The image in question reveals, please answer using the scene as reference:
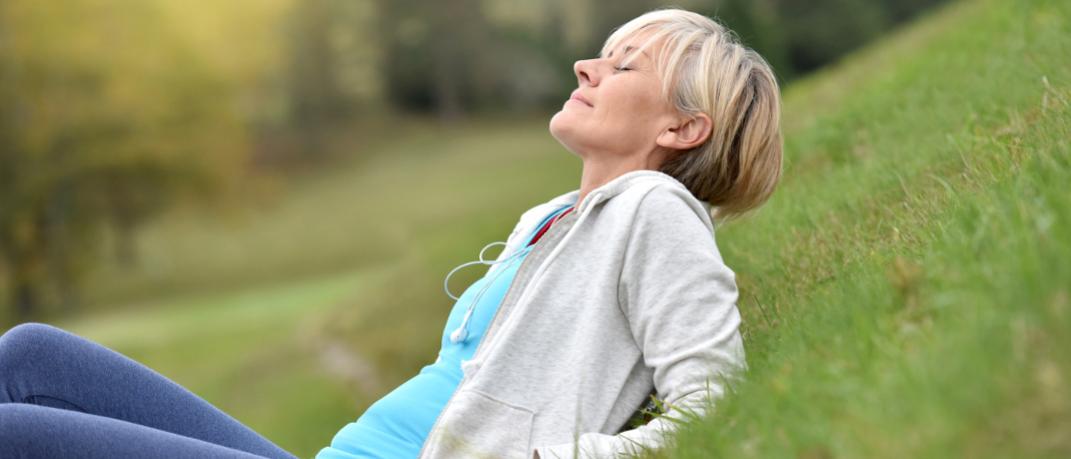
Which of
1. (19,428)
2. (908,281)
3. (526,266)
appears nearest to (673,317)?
(526,266)

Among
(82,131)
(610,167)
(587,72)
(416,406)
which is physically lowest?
(82,131)

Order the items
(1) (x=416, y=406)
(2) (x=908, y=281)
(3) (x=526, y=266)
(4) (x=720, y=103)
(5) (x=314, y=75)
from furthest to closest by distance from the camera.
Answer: (5) (x=314, y=75)
(4) (x=720, y=103)
(1) (x=416, y=406)
(3) (x=526, y=266)
(2) (x=908, y=281)

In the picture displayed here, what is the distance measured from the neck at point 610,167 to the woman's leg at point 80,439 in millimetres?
Answer: 1203

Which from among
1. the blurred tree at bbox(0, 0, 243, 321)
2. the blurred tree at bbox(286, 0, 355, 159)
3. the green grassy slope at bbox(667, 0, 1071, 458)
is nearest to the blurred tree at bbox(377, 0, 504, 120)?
the blurred tree at bbox(286, 0, 355, 159)

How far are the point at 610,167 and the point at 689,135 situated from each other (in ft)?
0.79

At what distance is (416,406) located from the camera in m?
2.86

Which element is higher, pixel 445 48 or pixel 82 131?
pixel 82 131

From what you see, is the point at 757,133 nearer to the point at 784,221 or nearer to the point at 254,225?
the point at 784,221

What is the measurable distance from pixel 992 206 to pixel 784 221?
2.35 m

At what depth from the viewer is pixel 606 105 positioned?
306 centimetres

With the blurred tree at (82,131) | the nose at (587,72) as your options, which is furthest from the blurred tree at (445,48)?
the nose at (587,72)

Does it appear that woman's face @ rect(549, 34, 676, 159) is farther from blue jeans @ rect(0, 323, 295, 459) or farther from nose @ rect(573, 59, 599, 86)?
blue jeans @ rect(0, 323, 295, 459)

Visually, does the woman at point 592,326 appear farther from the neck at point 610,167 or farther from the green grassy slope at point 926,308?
the green grassy slope at point 926,308

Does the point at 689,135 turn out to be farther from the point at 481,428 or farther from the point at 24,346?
the point at 24,346
